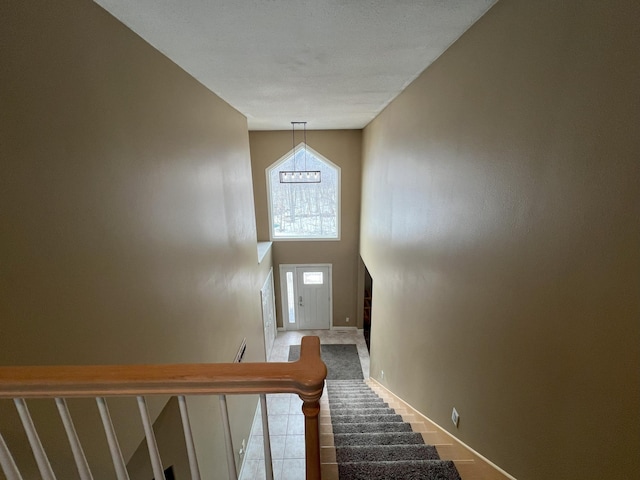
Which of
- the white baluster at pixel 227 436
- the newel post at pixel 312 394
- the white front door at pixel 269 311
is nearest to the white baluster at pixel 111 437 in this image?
the white baluster at pixel 227 436

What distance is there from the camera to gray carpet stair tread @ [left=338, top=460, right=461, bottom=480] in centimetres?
182

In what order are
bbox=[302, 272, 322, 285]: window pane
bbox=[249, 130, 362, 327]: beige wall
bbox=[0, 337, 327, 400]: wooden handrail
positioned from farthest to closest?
bbox=[302, 272, 322, 285]: window pane
bbox=[249, 130, 362, 327]: beige wall
bbox=[0, 337, 327, 400]: wooden handrail

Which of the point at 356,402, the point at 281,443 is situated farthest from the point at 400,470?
the point at 281,443

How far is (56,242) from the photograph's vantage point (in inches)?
49.0

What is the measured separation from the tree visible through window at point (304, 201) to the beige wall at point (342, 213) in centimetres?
14

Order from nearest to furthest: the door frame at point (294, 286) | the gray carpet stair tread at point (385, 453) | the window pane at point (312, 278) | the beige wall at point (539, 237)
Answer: the beige wall at point (539, 237), the gray carpet stair tread at point (385, 453), the door frame at point (294, 286), the window pane at point (312, 278)

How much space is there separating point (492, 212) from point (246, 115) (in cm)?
399

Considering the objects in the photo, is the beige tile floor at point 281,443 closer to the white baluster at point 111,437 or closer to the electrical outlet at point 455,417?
the electrical outlet at point 455,417

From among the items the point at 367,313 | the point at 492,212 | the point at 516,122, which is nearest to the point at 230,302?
the point at 492,212

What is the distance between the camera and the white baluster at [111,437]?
83 centimetres

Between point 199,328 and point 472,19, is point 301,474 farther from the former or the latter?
point 472,19

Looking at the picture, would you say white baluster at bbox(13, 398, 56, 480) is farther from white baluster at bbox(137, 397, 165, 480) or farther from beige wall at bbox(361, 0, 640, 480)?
beige wall at bbox(361, 0, 640, 480)

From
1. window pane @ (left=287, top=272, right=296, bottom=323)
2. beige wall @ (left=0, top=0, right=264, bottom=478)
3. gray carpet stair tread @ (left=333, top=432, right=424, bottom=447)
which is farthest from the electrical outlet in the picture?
window pane @ (left=287, top=272, right=296, bottom=323)

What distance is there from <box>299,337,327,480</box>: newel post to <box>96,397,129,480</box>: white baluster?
0.50 metres
